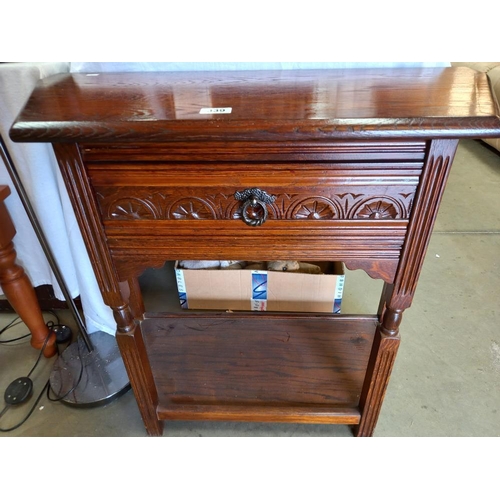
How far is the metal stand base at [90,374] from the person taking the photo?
3.86 feet

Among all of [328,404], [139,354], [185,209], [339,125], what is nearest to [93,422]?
[139,354]

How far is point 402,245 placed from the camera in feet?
2.48

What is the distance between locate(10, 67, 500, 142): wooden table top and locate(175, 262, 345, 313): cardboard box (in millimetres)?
631

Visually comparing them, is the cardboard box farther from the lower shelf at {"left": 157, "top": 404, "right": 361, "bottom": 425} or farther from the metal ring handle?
the metal ring handle

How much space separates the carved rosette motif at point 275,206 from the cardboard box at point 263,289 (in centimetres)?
54

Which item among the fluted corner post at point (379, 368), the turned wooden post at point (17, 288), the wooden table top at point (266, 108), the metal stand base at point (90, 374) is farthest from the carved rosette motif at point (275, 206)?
the metal stand base at point (90, 374)

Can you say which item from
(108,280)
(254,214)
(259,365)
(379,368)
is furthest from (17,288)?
(379,368)

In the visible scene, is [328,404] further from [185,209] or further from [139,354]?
[185,209]

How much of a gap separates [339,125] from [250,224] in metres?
0.23

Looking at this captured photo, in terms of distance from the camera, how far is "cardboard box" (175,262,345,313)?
1280 mm

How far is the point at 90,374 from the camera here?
123 centimetres

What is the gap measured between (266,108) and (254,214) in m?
0.18

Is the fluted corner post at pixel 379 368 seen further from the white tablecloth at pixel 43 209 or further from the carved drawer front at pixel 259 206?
the white tablecloth at pixel 43 209

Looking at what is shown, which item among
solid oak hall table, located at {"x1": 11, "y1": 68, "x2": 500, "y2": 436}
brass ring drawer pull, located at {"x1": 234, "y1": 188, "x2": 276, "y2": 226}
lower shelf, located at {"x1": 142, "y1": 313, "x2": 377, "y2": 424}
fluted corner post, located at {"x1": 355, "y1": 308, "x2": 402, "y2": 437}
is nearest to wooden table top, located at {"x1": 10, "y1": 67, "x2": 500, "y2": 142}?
solid oak hall table, located at {"x1": 11, "y1": 68, "x2": 500, "y2": 436}
